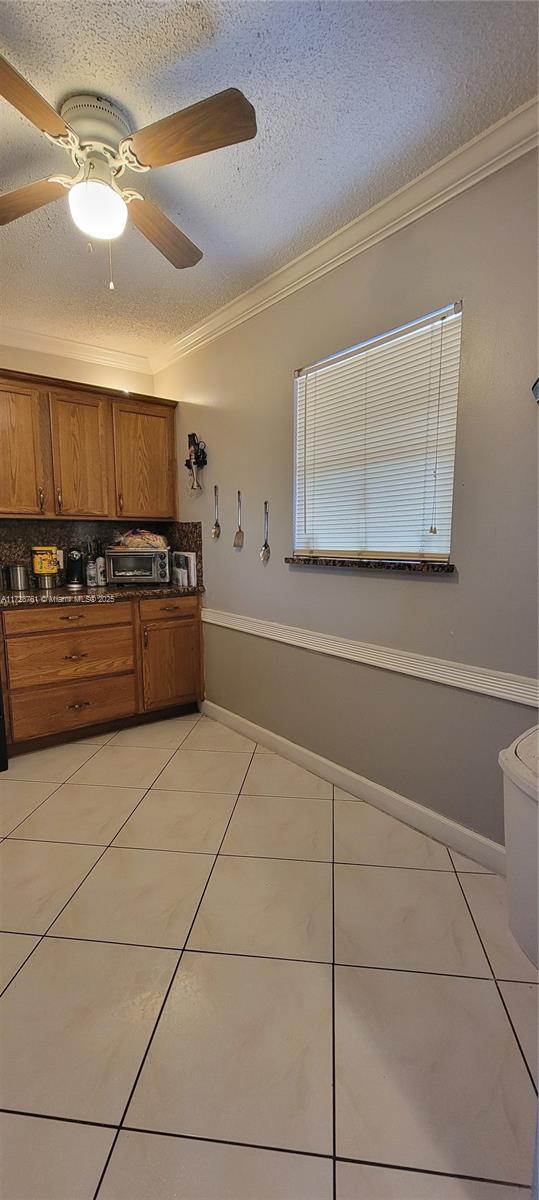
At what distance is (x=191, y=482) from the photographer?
3.06m

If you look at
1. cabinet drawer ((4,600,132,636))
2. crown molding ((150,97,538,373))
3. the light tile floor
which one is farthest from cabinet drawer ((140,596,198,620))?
crown molding ((150,97,538,373))

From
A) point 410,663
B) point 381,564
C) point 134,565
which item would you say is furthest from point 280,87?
point 134,565

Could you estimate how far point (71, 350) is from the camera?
3.07 metres

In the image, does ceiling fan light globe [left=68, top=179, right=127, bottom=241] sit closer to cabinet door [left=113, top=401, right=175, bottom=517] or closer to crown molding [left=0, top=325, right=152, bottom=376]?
cabinet door [left=113, top=401, right=175, bottom=517]

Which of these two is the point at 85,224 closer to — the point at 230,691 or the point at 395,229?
the point at 395,229

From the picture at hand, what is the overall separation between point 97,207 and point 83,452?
1.69m

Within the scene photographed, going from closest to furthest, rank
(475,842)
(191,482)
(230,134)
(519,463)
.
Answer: (230,134) < (519,463) < (475,842) < (191,482)

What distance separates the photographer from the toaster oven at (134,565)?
3082 millimetres

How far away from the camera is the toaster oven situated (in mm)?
3082

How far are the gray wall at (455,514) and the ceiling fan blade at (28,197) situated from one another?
1117mm

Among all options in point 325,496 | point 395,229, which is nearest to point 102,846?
point 325,496

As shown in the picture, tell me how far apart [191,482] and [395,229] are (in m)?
1.80

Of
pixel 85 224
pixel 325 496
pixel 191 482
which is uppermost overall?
pixel 85 224

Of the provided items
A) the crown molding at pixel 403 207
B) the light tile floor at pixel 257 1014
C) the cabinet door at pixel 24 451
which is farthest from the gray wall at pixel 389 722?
the crown molding at pixel 403 207
